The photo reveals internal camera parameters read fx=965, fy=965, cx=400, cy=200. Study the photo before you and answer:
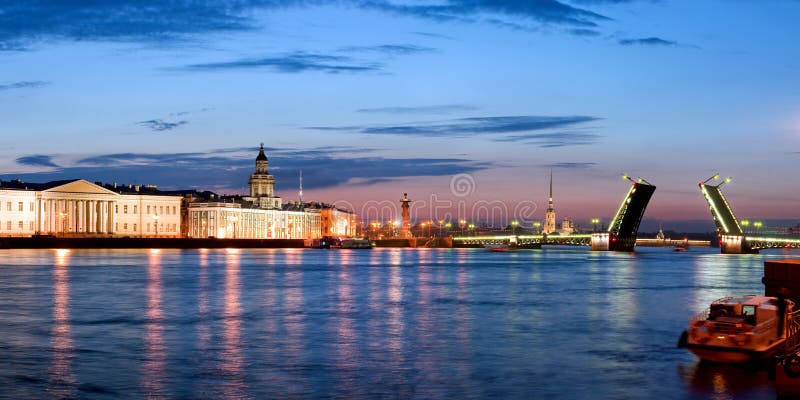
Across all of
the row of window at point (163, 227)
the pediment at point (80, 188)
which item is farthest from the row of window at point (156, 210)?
the pediment at point (80, 188)

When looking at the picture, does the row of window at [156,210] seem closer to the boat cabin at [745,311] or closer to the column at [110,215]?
the column at [110,215]

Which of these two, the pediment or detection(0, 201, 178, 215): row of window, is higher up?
the pediment

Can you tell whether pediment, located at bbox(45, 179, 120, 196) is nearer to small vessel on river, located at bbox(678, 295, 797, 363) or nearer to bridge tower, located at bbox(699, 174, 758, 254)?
bridge tower, located at bbox(699, 174, 758, 254)

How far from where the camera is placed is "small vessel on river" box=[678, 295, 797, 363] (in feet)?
60.4

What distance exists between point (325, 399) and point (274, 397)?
874 millimetres

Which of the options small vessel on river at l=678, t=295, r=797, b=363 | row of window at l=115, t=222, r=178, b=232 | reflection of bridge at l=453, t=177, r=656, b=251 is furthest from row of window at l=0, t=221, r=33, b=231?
small vessel on river at l=678, t=295, r=797, b=363

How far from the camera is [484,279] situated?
2185 inches

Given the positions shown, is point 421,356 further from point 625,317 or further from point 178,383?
point 625,317

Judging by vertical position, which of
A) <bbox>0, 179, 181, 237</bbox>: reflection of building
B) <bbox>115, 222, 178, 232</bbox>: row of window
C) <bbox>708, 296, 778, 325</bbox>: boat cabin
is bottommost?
<bbox>708, 296, 778, 325</bbox>: boat cabin

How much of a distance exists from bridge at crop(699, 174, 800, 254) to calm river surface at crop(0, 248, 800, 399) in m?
73.7

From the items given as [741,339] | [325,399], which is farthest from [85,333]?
[741,339]

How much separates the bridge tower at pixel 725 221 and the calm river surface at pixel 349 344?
72.9 m

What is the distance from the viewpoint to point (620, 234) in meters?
125

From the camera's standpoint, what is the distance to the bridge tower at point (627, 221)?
Answer: 324 ft
